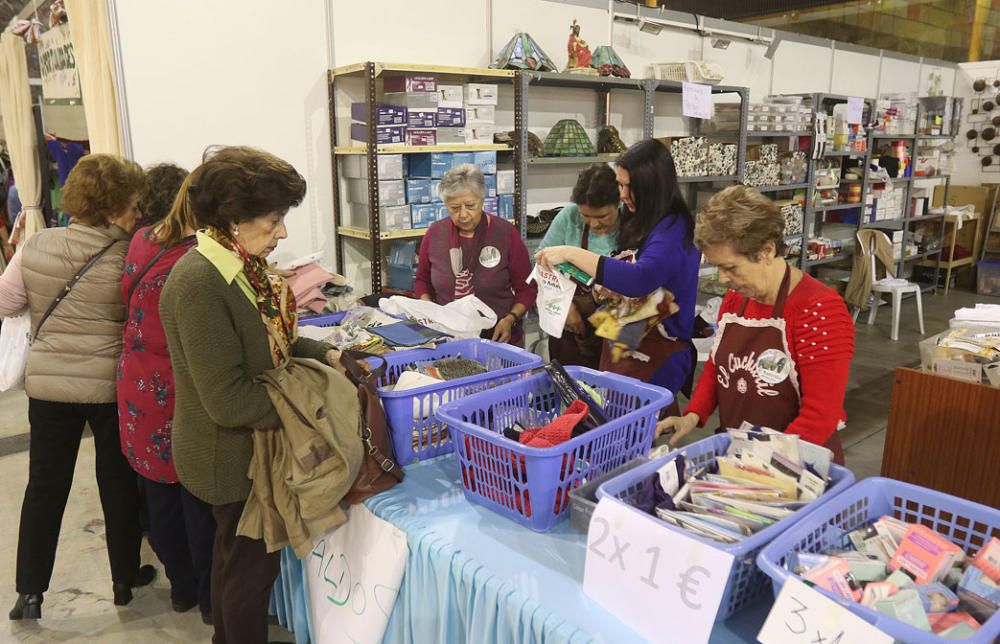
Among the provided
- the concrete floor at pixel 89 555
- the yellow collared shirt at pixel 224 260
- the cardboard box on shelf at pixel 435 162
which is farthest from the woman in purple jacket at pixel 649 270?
the cardboard box on shelf at pixel 435 162

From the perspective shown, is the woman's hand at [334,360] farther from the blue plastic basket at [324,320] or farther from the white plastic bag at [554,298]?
the blue plastic basket at [324,320]

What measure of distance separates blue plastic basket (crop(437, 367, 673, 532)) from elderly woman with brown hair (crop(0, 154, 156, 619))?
1.36 meters

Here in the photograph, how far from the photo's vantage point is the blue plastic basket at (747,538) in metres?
1.08

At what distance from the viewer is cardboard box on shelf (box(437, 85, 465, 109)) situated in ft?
12.5

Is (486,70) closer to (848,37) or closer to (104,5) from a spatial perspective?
(104,5)

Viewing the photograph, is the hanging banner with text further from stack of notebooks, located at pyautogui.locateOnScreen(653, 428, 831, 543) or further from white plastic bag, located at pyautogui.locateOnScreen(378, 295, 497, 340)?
stack of notebooks, located at pyautogui.locateOnScreen(653, 428, 831, 543)

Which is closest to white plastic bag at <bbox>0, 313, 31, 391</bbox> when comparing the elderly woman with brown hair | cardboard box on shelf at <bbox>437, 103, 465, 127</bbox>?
the elderly woman with brown hair

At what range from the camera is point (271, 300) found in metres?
1.68

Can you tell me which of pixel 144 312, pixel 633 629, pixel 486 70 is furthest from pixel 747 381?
pixel 486 70

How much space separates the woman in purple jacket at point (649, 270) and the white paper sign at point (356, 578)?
3.02ft

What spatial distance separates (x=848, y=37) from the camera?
7.66 m

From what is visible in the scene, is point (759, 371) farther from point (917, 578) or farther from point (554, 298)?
point (917, 578)

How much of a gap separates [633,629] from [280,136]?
3.34 m

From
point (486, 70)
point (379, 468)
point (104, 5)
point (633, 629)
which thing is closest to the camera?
point (633, 629)
